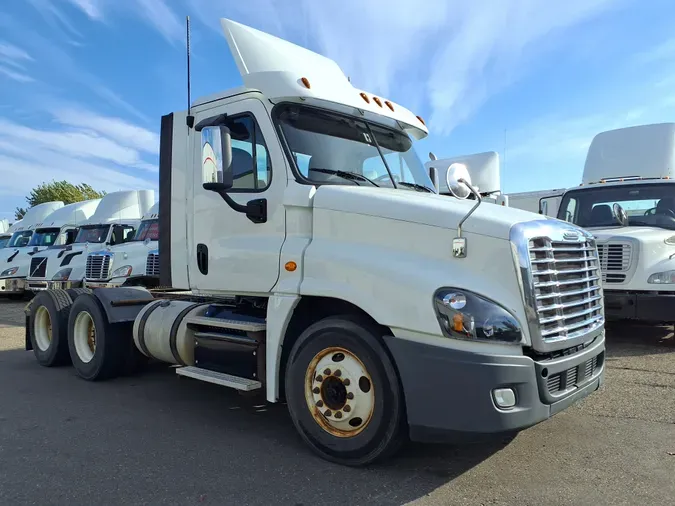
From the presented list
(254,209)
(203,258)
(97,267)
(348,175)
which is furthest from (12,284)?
(348,175)

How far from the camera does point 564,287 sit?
3.55m

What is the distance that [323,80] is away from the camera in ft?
14.6

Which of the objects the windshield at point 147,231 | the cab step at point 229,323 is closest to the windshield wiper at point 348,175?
the cab step at point 229,323

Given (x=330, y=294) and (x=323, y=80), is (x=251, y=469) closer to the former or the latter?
(x=330, y=294)

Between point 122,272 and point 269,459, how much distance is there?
9814mm

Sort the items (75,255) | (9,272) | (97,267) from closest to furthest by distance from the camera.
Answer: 1. (97,267)
2. (75,255)
3. (9,272)

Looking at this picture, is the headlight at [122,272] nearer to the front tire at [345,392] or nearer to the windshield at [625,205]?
the windshield at [625,205]

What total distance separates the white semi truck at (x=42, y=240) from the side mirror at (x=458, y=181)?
15752 mm

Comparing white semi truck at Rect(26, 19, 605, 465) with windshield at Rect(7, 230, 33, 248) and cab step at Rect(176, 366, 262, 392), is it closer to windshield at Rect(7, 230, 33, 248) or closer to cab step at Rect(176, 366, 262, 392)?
cab step at Rect(176, 366, 262, 392)

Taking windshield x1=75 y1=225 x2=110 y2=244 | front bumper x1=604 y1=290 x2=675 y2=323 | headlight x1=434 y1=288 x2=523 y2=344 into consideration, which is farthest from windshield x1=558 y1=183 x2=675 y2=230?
windshield x1=75 y1=225 x2=110 y2=244

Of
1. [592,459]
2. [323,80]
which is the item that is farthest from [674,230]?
[323,80]

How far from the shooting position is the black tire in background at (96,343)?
5977 millimetres

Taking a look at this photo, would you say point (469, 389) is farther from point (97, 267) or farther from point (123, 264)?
point (97, 267)

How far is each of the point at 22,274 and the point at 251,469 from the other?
15856mm
